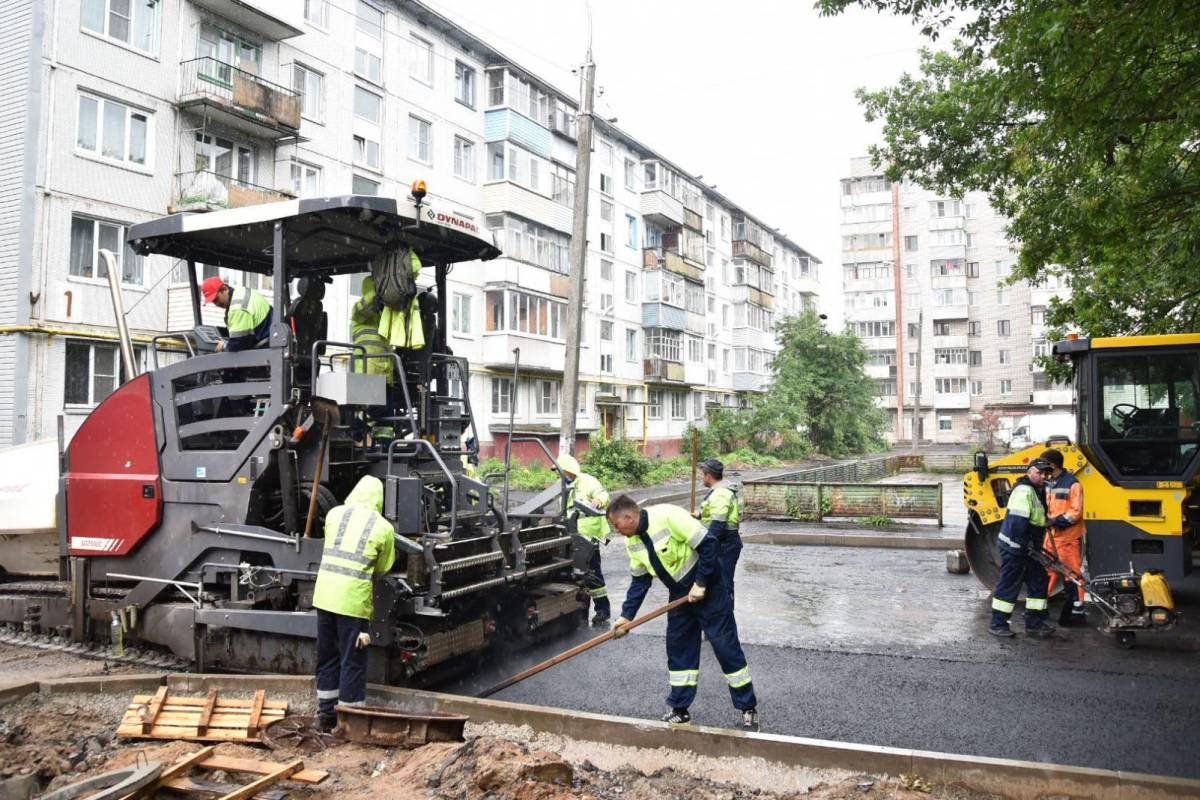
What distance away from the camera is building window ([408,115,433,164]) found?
26028mm

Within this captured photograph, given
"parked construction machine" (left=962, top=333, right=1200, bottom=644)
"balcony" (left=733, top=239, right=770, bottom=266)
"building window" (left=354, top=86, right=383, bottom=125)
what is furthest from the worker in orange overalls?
"balcony" (left=733, top=239, right=770, bottom=266)

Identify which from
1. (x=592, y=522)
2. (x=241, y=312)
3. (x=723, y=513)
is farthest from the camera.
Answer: (x=592, y=522)

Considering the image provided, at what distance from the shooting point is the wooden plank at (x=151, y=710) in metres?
5.04

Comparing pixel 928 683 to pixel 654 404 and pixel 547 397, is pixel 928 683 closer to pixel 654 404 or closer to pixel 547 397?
pixel 547 397

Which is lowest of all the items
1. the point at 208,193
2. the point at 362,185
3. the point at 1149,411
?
the point at 1149,411

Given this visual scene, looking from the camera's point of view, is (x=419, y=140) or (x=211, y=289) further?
(x=419, y=140)

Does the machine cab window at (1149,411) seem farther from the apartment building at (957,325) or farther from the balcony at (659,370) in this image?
the apartment building at (957,325)

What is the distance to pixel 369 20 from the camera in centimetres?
2470

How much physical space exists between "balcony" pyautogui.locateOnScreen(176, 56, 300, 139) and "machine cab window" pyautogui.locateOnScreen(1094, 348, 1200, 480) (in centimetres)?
1797

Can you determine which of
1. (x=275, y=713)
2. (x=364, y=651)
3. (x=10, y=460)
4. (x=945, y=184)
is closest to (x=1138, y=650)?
(x=364, y=651)

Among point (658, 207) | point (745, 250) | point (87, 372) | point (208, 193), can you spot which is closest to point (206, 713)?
point (87, 372)

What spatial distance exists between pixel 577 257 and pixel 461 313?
13721 mm

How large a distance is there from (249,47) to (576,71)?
10.5 m

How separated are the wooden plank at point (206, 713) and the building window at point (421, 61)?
2399cm
